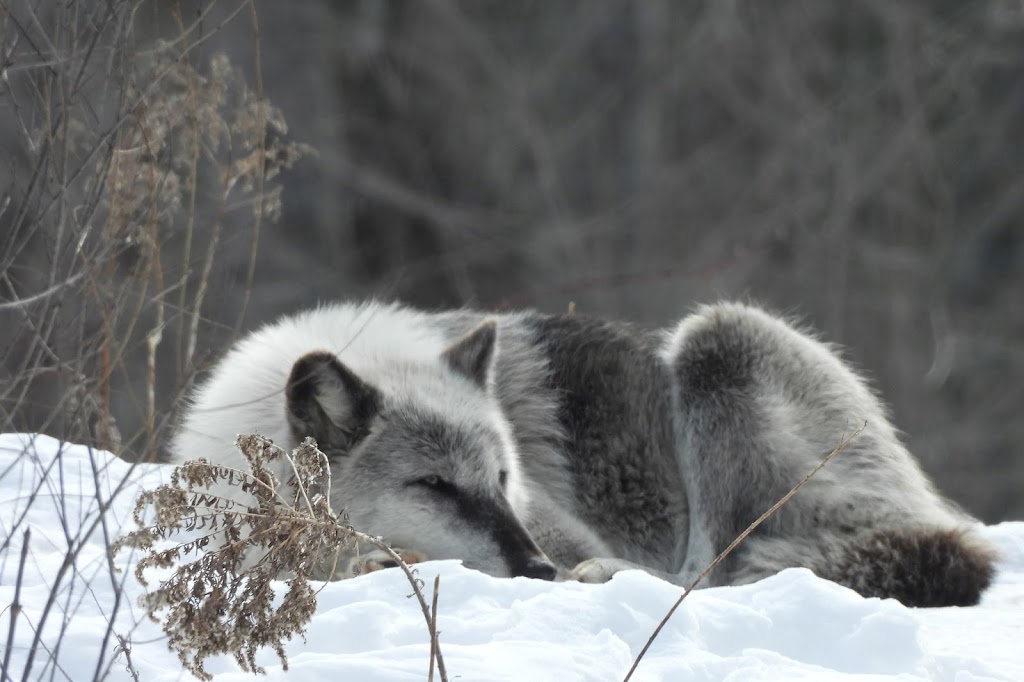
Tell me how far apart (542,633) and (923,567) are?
1886mm

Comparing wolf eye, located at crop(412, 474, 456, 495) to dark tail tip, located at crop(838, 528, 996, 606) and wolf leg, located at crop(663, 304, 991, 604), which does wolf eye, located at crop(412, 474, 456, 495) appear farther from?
dark tail tip, located at crop(838, 528, 996, 606)

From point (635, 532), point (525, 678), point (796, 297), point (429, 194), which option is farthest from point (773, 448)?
point (429, 194)

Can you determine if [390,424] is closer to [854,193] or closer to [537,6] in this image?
[854,193]

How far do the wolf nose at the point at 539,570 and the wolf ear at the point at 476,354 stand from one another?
3.75 ft

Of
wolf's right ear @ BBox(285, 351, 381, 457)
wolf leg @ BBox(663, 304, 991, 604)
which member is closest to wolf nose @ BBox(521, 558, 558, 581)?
wolf's right ear @ BBox(285, 351, 381, 457)

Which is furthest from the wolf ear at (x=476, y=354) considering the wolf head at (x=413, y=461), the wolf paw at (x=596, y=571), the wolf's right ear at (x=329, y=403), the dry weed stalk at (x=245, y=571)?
the dry weed stalk at (x=245, y=571)

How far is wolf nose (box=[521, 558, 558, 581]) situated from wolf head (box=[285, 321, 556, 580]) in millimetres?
46

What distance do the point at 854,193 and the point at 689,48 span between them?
3226 mm

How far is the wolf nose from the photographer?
439cm

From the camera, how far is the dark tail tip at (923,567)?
4602 mm

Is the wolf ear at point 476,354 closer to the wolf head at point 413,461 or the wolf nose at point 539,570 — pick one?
the wolf head at point 413,461

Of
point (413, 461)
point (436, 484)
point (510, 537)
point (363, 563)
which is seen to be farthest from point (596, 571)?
point (363, 563)

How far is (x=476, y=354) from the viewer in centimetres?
537

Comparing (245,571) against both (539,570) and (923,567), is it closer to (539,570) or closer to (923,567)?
(539,570)
